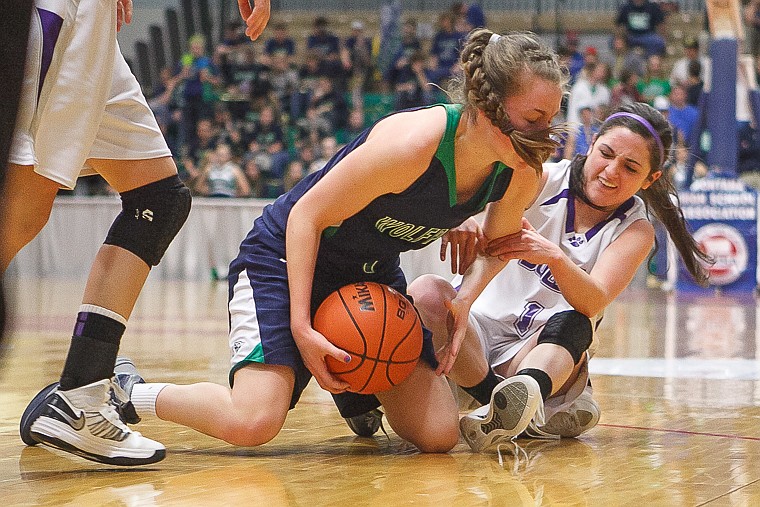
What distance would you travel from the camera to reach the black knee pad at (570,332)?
3199 mm

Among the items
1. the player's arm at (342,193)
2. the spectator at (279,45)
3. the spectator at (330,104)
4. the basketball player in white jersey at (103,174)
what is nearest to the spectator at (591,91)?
the spectator at (330,104)

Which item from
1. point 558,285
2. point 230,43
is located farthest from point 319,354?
point 230,43

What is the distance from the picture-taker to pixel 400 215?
9.55 ft

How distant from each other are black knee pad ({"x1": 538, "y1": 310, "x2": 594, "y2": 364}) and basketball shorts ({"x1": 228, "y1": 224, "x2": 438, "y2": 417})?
370 millimetres

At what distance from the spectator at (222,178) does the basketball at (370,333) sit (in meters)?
10.3

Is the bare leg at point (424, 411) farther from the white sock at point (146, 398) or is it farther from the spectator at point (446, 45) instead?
the spectator at point (446, 45)

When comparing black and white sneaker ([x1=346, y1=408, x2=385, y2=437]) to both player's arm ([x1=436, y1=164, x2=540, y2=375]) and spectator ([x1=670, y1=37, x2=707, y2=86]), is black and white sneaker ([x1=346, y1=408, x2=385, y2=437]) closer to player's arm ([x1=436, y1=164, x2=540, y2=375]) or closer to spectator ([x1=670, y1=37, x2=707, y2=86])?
player's arm ([x1=436, y1=164, x2=540, y2=375])

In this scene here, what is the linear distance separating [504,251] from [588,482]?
30.5 inches

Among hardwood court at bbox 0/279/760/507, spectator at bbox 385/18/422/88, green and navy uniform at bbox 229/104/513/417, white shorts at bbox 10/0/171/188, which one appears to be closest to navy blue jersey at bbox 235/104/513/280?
green and navy uniform at bbox 229/104/513/417

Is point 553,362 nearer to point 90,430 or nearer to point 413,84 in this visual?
point 90,430

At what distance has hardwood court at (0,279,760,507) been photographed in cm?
236

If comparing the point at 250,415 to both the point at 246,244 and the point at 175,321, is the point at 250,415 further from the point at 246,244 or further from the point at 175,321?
the point at 175,321

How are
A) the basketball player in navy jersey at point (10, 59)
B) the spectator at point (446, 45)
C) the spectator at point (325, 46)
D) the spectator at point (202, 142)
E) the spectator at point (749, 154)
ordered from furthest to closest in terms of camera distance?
the spectator at point (325, 46) → the spectator at point (446, 45) → the spectator at point (202, 142) → the spectator at point (749, 154) → the basketball player in navy jersey at point (10, 59)

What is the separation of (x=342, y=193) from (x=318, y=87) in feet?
40.3
